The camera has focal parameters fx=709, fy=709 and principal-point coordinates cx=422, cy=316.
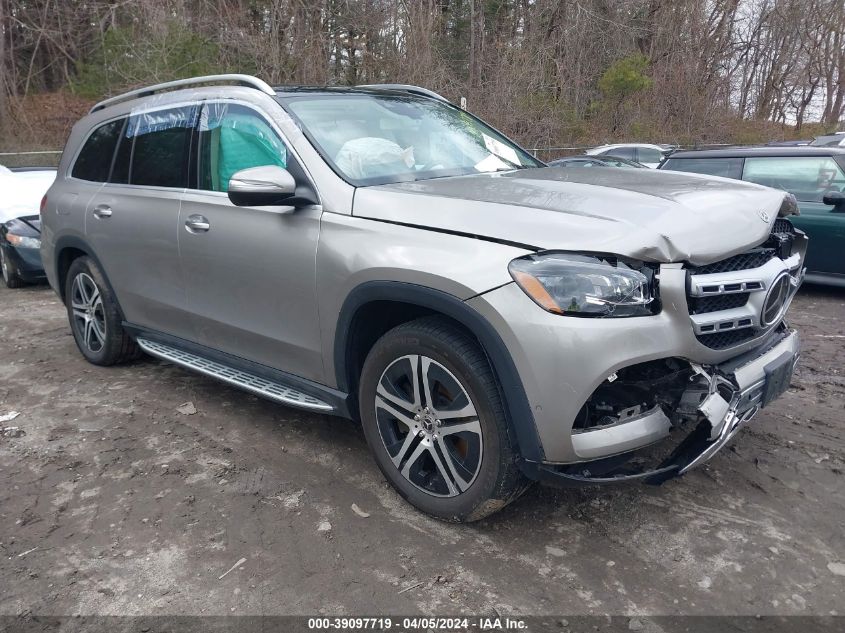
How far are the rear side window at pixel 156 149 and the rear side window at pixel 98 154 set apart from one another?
13 centimetres

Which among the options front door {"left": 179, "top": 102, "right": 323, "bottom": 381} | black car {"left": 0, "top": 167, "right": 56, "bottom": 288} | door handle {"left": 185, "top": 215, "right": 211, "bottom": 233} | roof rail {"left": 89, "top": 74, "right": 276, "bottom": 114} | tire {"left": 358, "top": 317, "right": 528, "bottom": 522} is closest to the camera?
tire {"left": 358, "top": 317, "right": 528, "bottom": 522}

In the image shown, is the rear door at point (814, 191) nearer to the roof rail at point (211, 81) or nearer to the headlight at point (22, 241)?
the roof rail at point (211, 81)

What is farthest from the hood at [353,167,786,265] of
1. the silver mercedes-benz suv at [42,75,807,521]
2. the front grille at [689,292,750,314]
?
the front grille at [689,292,750,314]

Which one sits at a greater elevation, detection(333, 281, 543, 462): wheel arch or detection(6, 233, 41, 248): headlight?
detection(333, 281, 543, 462): wheel arch

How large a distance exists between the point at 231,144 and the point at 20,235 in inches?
218

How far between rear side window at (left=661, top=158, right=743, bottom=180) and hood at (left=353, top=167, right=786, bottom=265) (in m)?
4.60

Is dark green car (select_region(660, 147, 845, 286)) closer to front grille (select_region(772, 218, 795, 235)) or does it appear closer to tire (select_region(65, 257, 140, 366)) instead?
front grille (select_region(772, 218, 795, 235))

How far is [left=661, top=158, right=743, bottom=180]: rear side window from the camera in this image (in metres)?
7.50

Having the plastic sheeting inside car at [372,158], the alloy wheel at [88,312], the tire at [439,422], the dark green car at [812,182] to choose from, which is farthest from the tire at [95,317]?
the dark green car at [812,182]

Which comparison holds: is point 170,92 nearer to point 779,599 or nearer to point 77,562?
point 77,562

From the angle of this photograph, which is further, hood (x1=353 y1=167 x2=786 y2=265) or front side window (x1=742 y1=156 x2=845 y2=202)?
front side window (x1=742 y1=156 x2=845 y2=202)

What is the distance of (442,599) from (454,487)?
1.54 feet

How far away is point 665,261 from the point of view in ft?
8.27

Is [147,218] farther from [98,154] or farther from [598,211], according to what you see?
[598,211]
